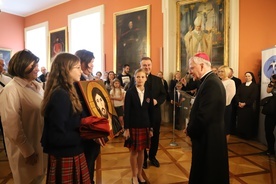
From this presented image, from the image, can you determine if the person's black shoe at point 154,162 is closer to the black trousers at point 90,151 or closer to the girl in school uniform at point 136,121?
the girl in school uniform at point 136,121

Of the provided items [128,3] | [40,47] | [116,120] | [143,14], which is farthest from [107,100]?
[40,47]

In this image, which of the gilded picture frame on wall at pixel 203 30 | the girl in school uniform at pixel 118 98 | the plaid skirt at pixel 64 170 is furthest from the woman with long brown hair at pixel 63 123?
the gilded picture frame on wall at pixel 203 30

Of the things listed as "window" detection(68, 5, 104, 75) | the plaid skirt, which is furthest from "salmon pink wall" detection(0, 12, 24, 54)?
the plaid skirt

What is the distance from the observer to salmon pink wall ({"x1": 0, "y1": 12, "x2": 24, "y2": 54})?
11570 mm

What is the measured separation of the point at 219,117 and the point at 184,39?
565 cm

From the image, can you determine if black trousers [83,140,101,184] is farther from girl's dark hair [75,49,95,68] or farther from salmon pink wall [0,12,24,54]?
salmon pink wall [0,12,24,54]

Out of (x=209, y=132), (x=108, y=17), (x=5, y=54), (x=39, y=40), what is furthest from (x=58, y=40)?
(x=209, y=132)

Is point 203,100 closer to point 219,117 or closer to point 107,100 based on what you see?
point 219,117

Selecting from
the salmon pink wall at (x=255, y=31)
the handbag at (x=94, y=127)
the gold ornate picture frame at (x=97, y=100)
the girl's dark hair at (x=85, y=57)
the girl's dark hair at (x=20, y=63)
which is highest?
the salmon pink wall at (x=255, y=31)

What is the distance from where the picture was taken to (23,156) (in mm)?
1775

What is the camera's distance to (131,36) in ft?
27.3

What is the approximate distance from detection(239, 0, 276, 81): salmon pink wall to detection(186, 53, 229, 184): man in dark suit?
4762mm

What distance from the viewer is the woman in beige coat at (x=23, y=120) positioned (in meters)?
1.71

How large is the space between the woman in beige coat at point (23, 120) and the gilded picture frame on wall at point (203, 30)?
5.94m
